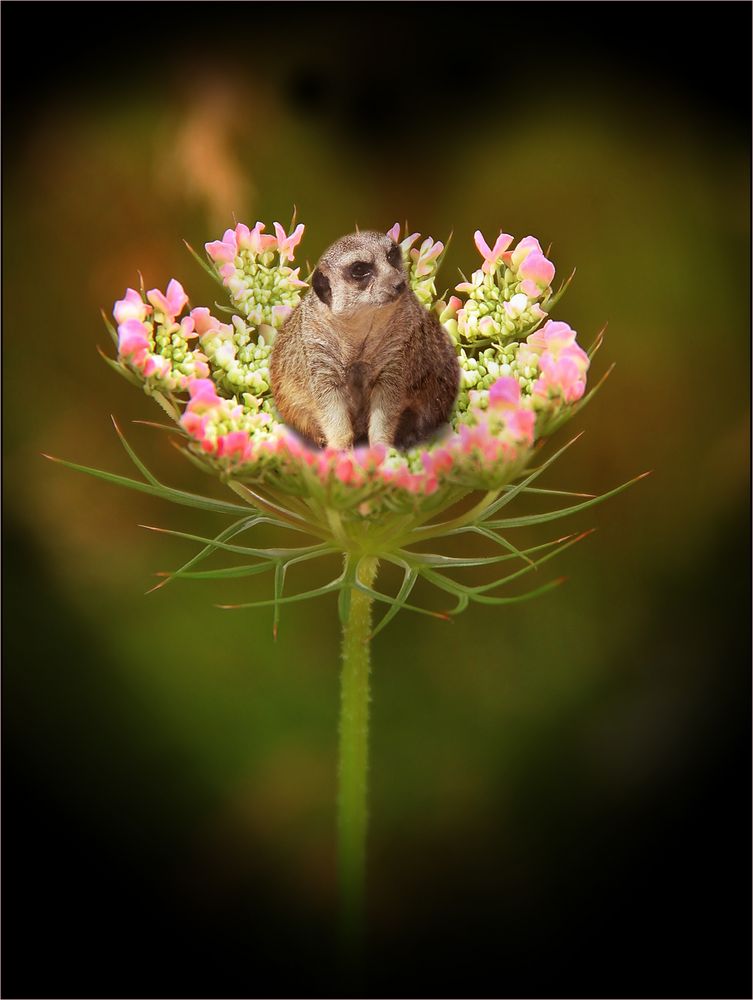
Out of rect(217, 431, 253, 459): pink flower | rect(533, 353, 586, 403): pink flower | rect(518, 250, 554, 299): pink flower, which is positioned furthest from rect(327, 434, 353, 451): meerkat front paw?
rect(518, 250, 554, 299): pink flower

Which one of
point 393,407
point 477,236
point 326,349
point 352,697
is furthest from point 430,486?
point 477,236

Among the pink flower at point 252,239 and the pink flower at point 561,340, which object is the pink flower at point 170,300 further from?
the pink flower at point 561,340

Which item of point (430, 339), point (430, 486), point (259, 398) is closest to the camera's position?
point (430, 486)

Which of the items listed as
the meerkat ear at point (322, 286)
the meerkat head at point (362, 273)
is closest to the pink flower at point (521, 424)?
the meerkat head at point (362, 273)

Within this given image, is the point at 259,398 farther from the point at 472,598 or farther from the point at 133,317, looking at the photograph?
the point at 472,598

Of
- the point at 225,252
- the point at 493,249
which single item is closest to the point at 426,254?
the point at 493,249

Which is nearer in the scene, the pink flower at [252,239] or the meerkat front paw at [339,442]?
the meerkat front paw at [339,442]

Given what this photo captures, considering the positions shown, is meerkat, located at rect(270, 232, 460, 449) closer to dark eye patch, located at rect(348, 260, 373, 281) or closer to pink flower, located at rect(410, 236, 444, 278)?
dark eye patch, located at rect(348, 260, 373, 281)
